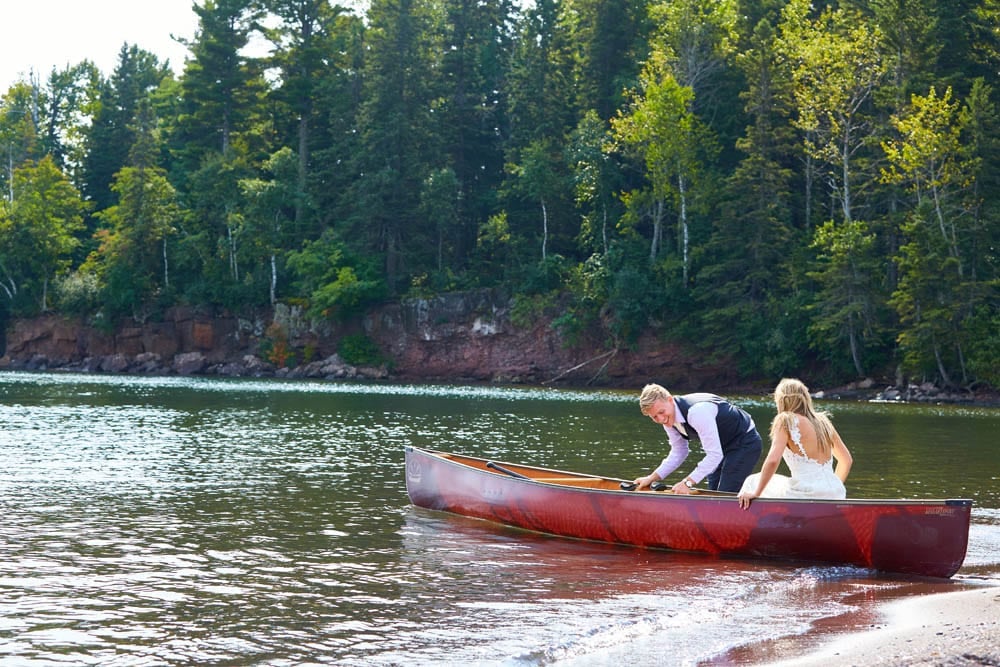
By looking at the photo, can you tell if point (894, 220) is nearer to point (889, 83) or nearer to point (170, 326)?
point (889, 83)

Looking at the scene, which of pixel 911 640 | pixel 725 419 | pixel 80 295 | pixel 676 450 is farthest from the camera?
pixel 80 295

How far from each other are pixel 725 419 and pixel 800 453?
3.54 feet

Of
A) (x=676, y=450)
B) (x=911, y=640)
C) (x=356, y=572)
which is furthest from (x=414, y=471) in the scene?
(x=911, y=640)

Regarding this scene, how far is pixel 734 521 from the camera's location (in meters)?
11.8

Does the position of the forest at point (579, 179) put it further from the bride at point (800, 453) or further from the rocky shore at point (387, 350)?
the bride at point (800, 453)

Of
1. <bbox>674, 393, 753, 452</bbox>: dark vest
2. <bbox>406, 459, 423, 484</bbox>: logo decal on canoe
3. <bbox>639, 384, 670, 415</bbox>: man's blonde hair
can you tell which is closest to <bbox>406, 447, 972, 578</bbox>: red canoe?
<bbox>674, 393, 753, 452</bbox>: dark vest

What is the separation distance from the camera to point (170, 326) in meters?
69.1

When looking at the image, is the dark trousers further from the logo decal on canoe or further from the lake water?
the logo decal on canoe

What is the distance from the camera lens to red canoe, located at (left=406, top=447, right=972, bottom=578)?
1079 cm

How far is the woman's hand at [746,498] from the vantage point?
1151cm

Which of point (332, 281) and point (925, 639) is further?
point (332, 281)

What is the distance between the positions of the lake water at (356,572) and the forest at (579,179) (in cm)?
2698

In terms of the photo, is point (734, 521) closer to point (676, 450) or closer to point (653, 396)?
point (676, 450)

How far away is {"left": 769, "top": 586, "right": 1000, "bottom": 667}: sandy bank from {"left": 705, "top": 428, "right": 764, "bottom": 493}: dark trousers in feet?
9.36
